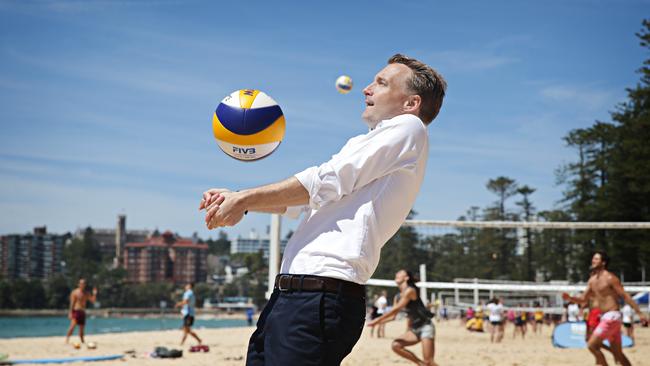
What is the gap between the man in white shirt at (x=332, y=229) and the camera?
6.43 ft

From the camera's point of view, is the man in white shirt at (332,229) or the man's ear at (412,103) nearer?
the man in white shirt at (332,229)

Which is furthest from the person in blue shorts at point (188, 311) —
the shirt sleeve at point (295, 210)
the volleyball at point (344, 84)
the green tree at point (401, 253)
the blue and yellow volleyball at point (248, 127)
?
the shirt sleeve at point (295, 210)

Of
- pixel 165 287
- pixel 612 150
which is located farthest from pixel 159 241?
pixel 612 150

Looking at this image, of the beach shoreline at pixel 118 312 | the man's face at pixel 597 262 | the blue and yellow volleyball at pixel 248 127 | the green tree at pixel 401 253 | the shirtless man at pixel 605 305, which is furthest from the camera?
the beach shoreline at pixel 118 312

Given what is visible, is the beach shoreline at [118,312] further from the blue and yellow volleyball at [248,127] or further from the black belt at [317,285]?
the black belt at [317,285]

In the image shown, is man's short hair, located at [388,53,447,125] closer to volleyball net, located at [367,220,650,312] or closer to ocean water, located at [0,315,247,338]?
volleyball net, located at [367,220,650,312]

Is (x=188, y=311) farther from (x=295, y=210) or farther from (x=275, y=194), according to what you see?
(x=275, y=194)

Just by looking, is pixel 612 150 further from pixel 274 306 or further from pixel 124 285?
pixel 124 285

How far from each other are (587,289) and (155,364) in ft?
21.2

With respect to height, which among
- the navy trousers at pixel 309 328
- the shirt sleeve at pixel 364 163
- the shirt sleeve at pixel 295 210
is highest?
the shirt sleeve at pixel 364 163

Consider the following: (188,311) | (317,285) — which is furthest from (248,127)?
(188,311)

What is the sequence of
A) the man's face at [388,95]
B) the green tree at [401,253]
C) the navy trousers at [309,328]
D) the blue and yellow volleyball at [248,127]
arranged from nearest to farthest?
the navy trousers at [309,328] < the man's face at [388,95] < the blue and yellow volleyball at [248,127] < the green tree at [401,253]

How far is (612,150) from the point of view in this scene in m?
42.0

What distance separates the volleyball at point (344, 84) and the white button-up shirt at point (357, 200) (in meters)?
5.66
